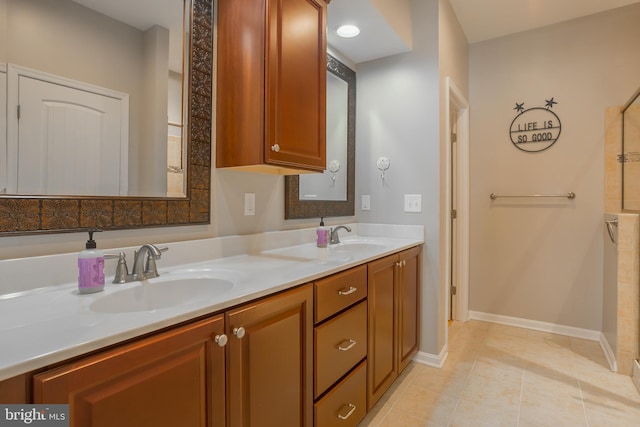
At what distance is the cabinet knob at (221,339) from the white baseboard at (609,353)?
2605 millimetres

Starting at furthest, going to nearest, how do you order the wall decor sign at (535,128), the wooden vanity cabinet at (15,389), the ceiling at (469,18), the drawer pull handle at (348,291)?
the wall decor sign at (535,128), the ceiling at (469,18), the drawer pull handle at (348,291), the wooden vanity cabinet at (15,389)

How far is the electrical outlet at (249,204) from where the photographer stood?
64.9 inches

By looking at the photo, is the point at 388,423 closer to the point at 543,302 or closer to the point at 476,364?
the point at 476,364

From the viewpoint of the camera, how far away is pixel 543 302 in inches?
→ 113

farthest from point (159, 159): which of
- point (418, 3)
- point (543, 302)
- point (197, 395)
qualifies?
point (543, 302)

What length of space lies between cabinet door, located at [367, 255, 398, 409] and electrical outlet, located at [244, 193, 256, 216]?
654 millimetres

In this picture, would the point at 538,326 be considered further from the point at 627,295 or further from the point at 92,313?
the point at 92,313

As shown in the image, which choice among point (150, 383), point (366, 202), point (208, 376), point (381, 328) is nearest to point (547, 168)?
point (366, 202)

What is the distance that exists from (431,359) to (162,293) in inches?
73.7

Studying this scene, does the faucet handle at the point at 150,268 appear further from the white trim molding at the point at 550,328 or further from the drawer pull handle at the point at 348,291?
the white trim molding at the point at 550,328

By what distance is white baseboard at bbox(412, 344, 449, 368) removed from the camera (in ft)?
7.33

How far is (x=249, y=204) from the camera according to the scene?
1669 mm

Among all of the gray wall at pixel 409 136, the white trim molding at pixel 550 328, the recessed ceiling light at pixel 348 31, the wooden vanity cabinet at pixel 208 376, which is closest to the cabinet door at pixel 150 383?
the wooden vanity cabinet at pixel 208 376

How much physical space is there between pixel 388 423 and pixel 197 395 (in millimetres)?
1231
